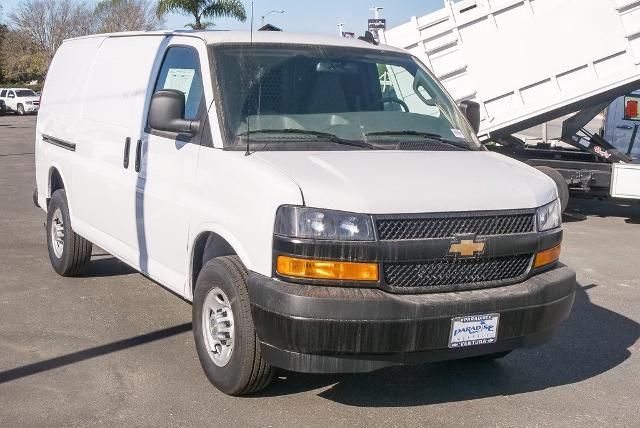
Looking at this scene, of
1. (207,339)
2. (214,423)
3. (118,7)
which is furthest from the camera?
(118,7)

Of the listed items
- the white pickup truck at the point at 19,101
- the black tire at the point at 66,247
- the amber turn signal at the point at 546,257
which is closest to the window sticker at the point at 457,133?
the amber turn signal at the point at 546,257

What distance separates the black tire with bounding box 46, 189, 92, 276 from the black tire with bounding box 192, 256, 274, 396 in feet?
8.94

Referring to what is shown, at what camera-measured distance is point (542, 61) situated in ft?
36.8

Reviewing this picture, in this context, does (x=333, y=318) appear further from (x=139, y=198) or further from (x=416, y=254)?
(x=139, y=198)

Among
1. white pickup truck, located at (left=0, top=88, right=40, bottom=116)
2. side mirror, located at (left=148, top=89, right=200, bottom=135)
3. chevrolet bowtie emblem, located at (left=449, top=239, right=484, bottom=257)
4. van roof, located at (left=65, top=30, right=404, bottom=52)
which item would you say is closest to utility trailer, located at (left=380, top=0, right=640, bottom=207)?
van roof, located at (left=65, top=30, right=404, bottom=52)

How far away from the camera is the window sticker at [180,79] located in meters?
5.63

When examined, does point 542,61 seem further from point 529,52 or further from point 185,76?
point 185,76

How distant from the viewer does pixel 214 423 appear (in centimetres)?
464

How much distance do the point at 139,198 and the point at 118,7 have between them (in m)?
49.4

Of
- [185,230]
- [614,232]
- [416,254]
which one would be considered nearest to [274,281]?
[416,254]

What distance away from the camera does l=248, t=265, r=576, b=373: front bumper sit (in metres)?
4.29

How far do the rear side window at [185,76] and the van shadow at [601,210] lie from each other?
7888 mm

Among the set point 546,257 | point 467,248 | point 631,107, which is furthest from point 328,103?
point 631,107

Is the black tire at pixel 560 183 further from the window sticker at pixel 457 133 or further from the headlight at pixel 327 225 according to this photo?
the headlight at pixel 327 225
